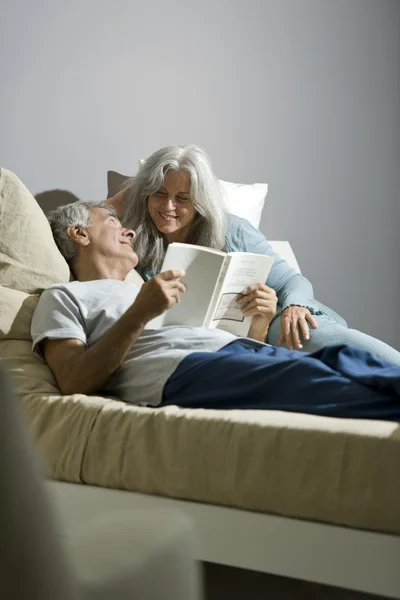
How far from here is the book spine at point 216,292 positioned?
203 cm

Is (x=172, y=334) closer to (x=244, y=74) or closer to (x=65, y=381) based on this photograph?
(x=65, y=381)

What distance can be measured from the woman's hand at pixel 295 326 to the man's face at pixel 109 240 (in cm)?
49

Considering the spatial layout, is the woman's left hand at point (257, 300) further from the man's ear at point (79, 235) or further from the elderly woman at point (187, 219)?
the man's ear at point (79, 235)

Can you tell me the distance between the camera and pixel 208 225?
8.66ft

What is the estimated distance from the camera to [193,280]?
1980mm

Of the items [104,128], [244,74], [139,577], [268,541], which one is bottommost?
[268,541]

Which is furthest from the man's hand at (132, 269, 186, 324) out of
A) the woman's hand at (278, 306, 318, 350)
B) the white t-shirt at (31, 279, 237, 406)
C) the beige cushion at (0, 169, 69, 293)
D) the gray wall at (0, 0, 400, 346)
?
the gray wall at (0, 0, 400, 346)

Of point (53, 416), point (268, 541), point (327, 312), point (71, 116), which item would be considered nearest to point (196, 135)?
point (71, 116)

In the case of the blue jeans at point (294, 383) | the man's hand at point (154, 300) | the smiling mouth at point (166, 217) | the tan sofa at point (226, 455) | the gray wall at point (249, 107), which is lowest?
the tan sofa at point (226, 455)

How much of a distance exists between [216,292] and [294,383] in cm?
42

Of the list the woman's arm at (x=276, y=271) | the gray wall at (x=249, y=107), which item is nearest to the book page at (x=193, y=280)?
the woman's arm at (x=276, y=271)

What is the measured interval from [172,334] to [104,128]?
114cm

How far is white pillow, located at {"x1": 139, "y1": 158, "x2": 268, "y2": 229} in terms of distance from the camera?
10.0 feet

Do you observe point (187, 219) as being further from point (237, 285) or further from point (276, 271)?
point (237, 285)
